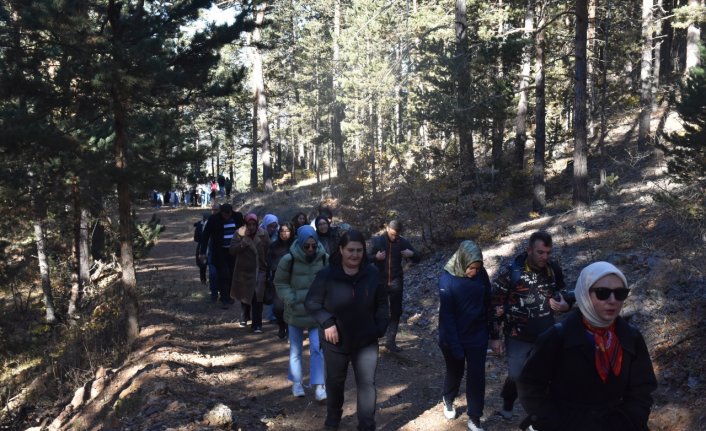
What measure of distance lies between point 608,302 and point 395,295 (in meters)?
6.19

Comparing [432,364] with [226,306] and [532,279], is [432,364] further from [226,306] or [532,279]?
[226,306]

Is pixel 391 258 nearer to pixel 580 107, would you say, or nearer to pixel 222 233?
pixel 222 233

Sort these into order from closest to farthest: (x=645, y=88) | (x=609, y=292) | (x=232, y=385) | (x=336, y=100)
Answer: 1. (x=609, y=292)
2. (x=232, y=385)
3. (x=645, y=88)
4. (x=336, y=100)

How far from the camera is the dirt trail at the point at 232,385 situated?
6676mm

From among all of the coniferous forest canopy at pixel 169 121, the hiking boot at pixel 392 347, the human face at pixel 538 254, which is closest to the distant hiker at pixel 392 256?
the hiking boot at pixel 392 347

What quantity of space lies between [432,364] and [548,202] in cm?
1180

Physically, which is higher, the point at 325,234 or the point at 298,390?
the point at 325,234

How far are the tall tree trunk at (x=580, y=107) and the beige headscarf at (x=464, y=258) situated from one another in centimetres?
1042

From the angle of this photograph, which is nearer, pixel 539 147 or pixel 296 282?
pixel 296 282

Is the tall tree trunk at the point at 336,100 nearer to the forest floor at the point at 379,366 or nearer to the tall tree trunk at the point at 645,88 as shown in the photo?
the tall tree trunk at the point at 645,88

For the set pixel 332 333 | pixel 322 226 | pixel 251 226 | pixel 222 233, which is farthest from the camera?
pixel 222 233

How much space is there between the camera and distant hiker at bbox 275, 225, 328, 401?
7000 mm

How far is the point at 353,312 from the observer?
17.8ft

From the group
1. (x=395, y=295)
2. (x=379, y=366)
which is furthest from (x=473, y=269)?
(x=379, y=366)
